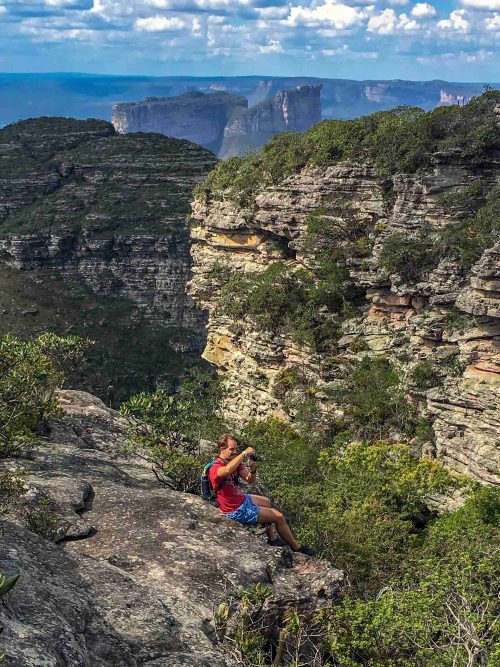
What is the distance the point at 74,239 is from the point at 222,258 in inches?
2060

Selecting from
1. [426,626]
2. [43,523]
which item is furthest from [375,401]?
[43,523]

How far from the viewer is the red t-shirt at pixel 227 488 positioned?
1440 cm

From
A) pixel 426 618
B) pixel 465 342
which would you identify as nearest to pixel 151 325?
pixel 465 342

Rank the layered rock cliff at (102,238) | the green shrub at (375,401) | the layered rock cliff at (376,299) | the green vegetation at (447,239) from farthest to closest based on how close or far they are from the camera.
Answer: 1. the layered rock cliff at (102,238)
2. the green shrub at (375,401)
3. the green vegetation at (447,239)
4. the layered rock cliff at (376,299)

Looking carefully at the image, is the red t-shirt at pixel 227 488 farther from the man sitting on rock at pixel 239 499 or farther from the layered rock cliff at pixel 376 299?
the layered rock cliff at pixel 376 299

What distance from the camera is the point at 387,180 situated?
38.9 metres

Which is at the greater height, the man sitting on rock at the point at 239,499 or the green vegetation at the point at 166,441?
the man sitting on rock at the point at 239,499

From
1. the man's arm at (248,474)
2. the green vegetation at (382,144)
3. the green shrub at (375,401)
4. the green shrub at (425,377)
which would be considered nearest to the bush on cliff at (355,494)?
the green shrub at (375,401)

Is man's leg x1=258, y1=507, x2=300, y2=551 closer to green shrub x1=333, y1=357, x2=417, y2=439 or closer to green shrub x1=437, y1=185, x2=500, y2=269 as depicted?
green shrub x1=333, y1=357, x2=417, y2=439

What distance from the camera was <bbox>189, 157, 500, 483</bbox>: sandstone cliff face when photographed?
1174 inches

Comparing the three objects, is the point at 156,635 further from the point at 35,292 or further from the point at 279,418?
the point at 35,292

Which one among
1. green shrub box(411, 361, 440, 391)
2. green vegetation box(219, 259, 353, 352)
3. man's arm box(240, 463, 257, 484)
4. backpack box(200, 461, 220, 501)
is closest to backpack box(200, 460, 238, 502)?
backpack box(200, 461, 220, 501)

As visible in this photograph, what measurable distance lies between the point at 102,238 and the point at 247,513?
83.9 meters

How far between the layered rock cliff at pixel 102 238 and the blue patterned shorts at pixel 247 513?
6245 cm
